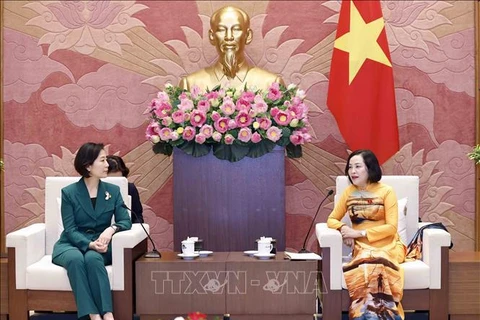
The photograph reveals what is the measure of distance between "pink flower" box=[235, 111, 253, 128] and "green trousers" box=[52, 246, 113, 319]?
1.27 m

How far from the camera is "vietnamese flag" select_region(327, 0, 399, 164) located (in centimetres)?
528

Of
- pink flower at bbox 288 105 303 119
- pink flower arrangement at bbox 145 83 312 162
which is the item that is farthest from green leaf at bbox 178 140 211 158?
pink flower at bbox 288 105 303 119

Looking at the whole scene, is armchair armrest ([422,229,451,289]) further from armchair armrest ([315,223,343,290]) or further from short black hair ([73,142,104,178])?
short black hair ([73,142,104,178])

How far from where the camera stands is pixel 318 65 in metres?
5.88

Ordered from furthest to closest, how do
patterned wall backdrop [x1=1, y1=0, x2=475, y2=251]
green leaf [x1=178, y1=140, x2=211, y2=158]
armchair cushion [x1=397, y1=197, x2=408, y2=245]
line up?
patterned wall backdrop [x1=1, y1=0, x2=475, y2=251], green leaf [x1=178, y1=140, x2=211, y2=158], armchair cushion [x1=397, y1=197, x2=408, y2=245]

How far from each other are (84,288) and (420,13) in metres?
3.71

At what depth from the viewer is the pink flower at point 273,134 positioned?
451 centimetres

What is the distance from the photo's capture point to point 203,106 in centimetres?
453

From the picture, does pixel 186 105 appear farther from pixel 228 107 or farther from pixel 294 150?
pixel 294 150

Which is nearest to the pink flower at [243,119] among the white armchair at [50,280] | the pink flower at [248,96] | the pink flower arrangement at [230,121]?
the pink flower arrangement at [230,121]

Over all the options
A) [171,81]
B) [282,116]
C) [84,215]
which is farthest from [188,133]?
[171,81]

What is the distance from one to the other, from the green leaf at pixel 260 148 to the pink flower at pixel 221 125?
27 cm

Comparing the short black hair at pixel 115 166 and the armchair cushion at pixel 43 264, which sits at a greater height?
the short black hair at pixel 115 166

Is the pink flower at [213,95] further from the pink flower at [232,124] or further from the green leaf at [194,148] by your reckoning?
the green leaf at [194,148]
